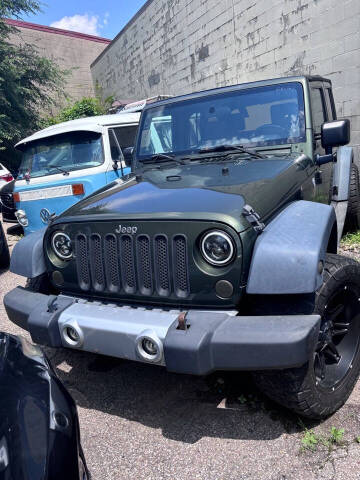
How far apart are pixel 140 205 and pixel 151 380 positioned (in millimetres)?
1298

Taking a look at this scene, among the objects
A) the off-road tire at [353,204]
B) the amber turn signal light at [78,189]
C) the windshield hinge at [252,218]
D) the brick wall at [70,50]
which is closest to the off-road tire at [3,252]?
the amber turn signal light at [78,189]

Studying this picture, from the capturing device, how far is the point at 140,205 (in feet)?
8.23

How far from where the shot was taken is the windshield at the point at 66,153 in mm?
5727

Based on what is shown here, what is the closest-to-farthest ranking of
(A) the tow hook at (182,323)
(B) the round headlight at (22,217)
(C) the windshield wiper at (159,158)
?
(A) the tow hook at (182,323) < (C) the windshield wiper at (159,158) < (B) the round headlight at (22,217)

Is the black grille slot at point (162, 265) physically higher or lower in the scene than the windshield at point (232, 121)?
lower

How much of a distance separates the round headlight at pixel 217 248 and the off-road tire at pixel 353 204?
3.62m

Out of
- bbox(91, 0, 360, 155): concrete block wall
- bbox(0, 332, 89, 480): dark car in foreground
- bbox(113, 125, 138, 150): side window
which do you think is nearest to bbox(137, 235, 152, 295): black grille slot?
bbox(0, 332, 89, 480): dark car in foreground

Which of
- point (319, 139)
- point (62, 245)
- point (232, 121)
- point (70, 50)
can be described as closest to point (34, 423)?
point (62, 245)

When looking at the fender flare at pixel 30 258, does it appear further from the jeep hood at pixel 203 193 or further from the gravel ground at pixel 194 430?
the gravel ground at pixel 194 430

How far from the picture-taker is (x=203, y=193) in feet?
8.20

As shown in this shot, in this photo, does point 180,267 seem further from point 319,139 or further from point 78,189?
point 78,189

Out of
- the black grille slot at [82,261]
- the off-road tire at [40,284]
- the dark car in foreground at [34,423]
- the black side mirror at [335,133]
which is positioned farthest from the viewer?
the black side mirror at [335,133]

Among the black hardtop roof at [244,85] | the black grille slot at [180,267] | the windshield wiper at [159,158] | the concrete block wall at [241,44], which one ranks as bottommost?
the black grille slot at [180,267]

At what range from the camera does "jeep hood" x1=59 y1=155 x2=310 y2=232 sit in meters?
2.26
